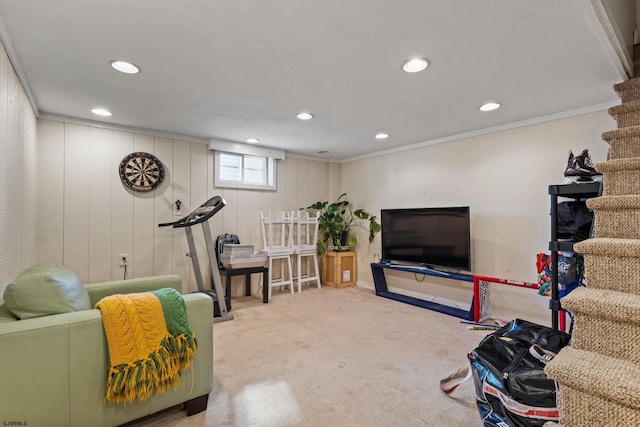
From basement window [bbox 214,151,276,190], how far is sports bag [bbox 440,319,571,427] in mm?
3521

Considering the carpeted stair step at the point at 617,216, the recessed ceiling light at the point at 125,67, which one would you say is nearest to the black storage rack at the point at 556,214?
the carpeted stair step at the point at 617,216

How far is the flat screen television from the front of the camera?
3602 mm

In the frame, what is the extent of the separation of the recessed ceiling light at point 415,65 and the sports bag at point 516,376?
1.78 meters

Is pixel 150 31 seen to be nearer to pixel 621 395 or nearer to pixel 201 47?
pixel 201 47

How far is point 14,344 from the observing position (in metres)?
1.25

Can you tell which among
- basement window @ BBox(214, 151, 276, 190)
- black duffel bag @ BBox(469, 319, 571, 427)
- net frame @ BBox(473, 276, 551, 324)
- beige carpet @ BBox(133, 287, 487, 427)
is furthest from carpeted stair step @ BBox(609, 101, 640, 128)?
basement window @ BBox(214, 151, 276, 190)

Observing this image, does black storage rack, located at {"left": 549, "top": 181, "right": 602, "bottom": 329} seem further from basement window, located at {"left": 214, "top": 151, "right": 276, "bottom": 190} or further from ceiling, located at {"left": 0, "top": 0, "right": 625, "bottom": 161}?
basement window, located at {"left": 214, "top": 151, "right": 276, "bottom": 190}

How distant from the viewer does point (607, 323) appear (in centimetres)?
105

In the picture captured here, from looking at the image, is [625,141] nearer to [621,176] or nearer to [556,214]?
[621,176]

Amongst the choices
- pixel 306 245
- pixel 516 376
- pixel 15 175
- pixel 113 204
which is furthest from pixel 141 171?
pixel 516 376

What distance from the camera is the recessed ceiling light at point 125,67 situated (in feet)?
6.81

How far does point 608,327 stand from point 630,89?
6.43ft

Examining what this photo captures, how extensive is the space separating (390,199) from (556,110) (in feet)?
7.26

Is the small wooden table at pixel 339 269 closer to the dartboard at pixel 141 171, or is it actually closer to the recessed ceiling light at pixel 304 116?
the recessed ceiling light at pixel 304 116
